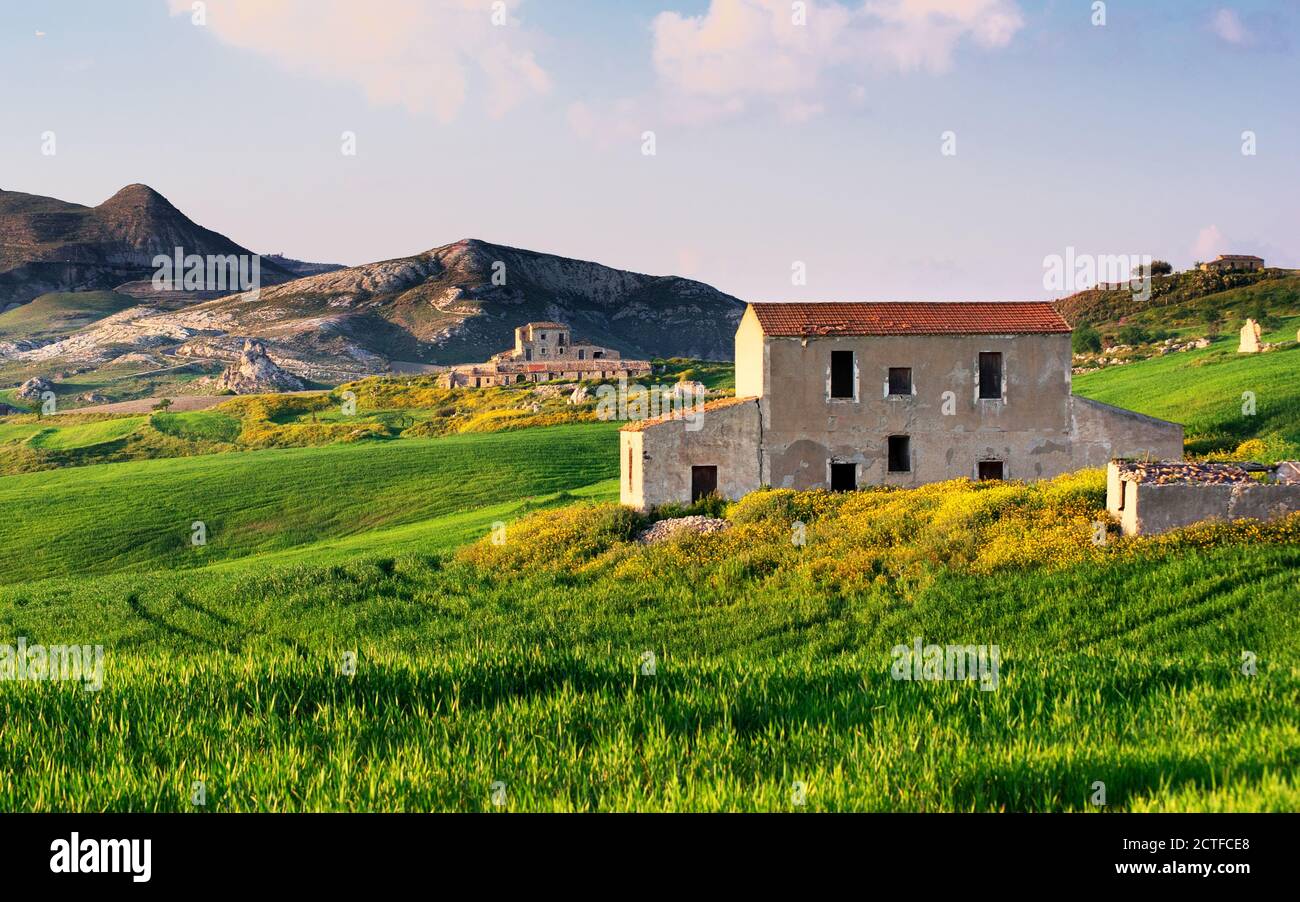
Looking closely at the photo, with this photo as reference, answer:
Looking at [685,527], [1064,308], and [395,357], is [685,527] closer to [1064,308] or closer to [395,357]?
[1064,308]

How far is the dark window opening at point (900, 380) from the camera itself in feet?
117

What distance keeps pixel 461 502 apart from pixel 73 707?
135 ft

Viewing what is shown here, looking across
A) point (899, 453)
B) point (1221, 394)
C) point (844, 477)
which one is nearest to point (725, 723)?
point (844, 477)

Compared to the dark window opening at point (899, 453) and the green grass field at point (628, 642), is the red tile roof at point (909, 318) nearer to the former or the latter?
the dark window opening at point (899, 453)

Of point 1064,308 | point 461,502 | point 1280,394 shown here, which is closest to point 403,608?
point 461,502

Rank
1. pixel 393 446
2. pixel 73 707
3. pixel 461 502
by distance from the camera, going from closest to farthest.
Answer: pixel 73 707 < pixel 461 502 < pixel 393 446

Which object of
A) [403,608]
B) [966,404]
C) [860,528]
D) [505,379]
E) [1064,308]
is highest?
[1064,308]

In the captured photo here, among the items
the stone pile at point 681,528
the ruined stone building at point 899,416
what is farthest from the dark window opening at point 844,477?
the stone pile at point 681,528

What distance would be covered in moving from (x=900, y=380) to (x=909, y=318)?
2.33 m

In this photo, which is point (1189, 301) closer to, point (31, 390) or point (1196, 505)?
point (1196, 505)

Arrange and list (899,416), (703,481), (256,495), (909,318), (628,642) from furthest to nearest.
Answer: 1. (256,495)
2. (909,318)
3. (899,416)
4. (703,481)
5. (628,642)

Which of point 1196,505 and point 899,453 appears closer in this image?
point 1196,505

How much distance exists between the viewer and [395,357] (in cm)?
19300

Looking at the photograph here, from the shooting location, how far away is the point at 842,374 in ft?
117
